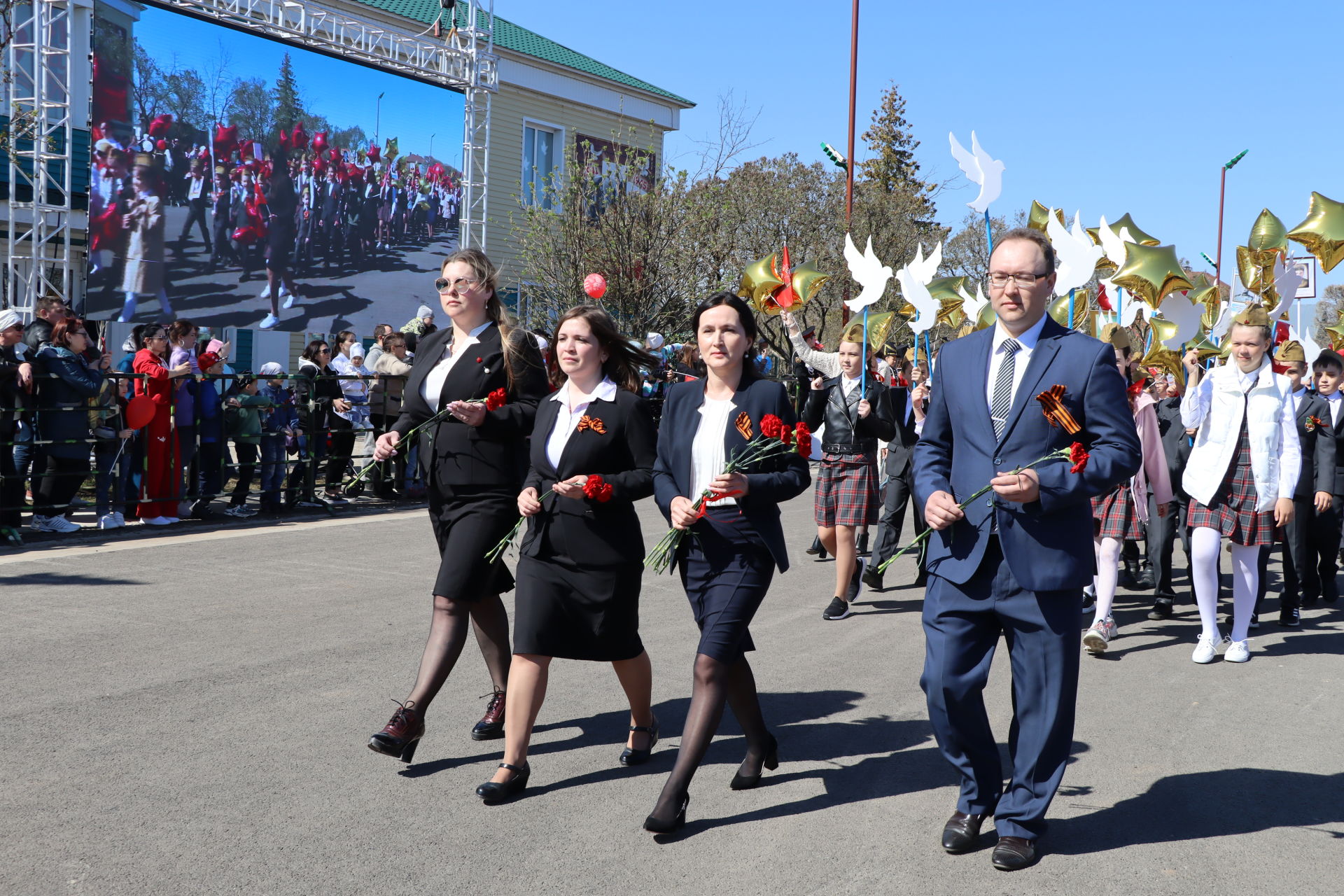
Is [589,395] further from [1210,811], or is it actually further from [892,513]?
[892,513]

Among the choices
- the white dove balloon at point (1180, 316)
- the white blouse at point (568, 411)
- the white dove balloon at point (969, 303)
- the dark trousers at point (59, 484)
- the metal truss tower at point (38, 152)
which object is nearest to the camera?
the white blouse at point (568, 411)

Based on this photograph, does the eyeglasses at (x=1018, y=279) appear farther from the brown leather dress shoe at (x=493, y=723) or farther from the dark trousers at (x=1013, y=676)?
the brown leather dress shoe at (x=493, y=723)

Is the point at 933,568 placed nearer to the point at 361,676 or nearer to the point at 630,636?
the point at 630,636

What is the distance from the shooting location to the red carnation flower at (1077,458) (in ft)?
11.9

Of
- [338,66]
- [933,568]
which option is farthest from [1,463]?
[338,66]

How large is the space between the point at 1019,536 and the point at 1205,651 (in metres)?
3.80

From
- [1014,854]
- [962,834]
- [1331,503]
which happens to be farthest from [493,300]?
[1331,503]

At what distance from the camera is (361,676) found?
19.2 feet

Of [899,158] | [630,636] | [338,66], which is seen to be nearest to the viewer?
[630,636]

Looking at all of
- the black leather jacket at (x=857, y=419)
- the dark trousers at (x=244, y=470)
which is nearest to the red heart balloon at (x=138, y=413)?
the dark trousers at (x=244, y=470)

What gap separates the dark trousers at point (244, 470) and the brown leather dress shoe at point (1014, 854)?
9.18m

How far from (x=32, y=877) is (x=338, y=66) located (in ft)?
70.6

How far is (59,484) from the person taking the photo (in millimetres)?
9906

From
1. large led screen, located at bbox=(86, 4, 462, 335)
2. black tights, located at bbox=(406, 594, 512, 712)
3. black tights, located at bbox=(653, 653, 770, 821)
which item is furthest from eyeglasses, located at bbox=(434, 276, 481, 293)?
large led screen, located at bbox=(86, 4, 462, 335)
